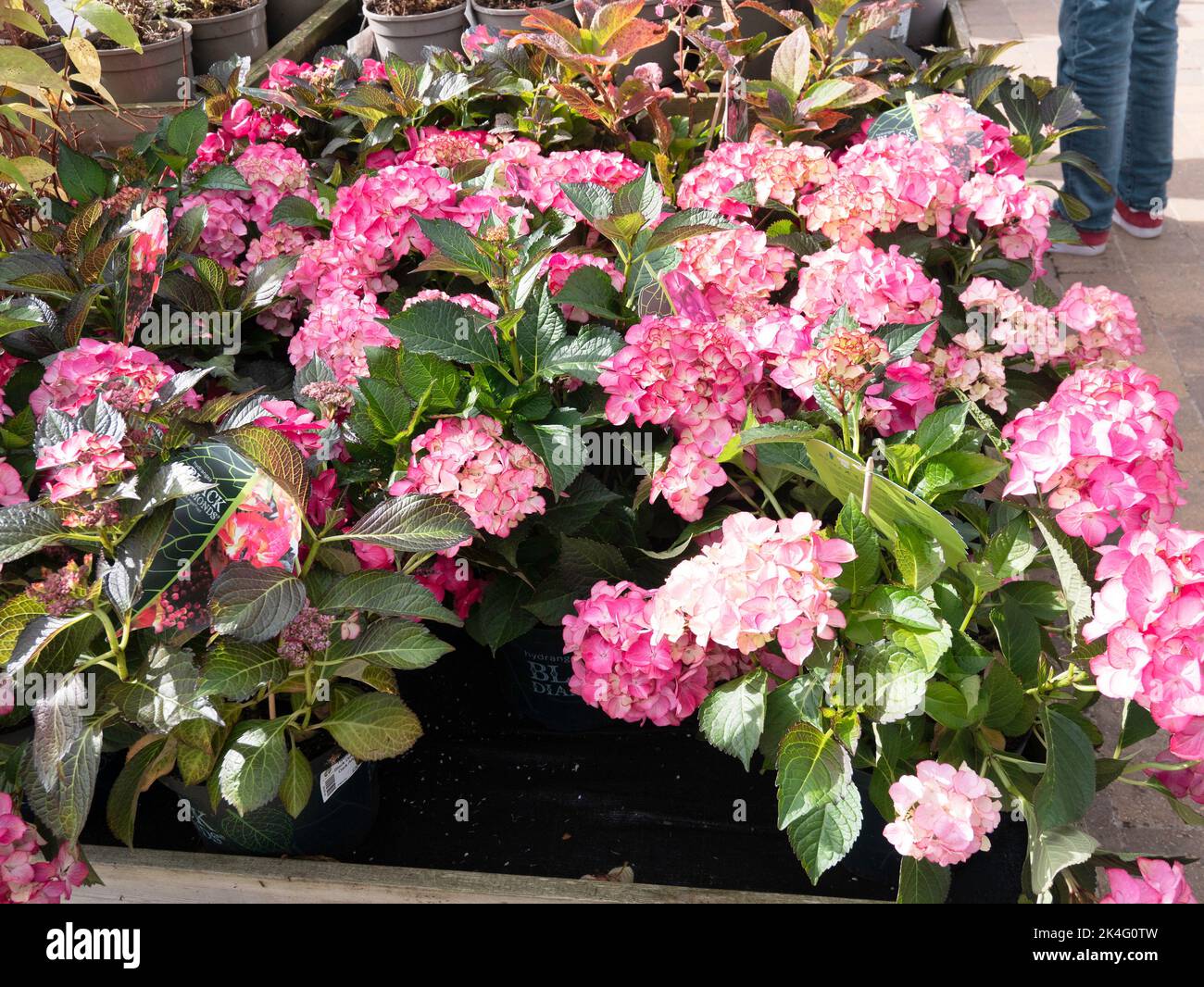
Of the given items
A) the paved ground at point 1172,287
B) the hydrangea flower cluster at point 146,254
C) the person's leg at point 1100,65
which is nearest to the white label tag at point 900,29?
the paved ground at point 1172,287

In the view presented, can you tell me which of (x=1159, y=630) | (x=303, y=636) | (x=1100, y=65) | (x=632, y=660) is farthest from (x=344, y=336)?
(x=1100, y=65)

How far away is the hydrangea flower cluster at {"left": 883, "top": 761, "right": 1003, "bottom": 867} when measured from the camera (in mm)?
991

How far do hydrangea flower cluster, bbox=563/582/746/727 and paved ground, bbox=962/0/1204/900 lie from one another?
0.78m

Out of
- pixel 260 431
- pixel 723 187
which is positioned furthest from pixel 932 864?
pixel 723 187

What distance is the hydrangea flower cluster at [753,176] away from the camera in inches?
61.3

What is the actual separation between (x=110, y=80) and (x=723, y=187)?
201cm

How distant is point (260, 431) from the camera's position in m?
1.07

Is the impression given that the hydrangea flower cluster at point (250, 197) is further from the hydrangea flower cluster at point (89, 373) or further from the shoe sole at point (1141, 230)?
the shoe sole at point (1141, 230)

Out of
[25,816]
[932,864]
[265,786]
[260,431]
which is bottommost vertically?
[25,816]

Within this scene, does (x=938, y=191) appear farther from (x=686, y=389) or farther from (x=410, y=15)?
(x=410, y=15)

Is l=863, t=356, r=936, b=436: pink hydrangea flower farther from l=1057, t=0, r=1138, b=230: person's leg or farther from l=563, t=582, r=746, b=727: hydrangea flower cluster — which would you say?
l=1057, t=0, r=1138, b=230: person's leg

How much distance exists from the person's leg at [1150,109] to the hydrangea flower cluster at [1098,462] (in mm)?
2485

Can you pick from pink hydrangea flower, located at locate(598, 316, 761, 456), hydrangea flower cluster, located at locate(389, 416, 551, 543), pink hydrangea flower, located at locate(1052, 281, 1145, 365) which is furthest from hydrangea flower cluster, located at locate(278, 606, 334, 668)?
pink hydrangea flower, located at locate(1052, 281, 1145, 365)

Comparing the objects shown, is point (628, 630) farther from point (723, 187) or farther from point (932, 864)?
point (723, 187)
